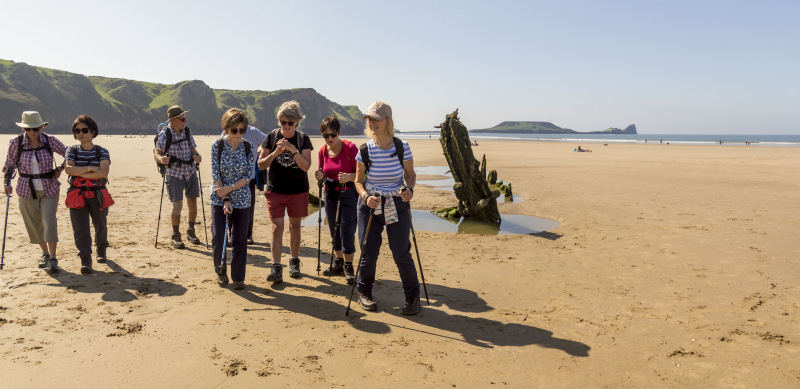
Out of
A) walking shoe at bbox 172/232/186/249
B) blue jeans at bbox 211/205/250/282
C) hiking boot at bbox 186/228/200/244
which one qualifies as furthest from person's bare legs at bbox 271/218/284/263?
hiking boot at bbox 186/228/200/244

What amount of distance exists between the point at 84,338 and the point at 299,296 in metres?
2.27

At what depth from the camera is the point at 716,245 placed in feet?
27.1

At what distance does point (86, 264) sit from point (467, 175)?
7.93m

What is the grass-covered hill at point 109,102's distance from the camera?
346 ft

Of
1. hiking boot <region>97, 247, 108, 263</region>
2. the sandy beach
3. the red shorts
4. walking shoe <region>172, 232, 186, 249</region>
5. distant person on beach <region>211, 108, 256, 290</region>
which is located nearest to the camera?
the sandy beach

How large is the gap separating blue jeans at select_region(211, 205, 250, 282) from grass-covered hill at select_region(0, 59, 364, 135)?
114 m

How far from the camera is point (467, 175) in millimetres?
10984

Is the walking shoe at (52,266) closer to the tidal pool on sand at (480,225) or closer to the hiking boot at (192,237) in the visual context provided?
the hiking boot at (192,237)

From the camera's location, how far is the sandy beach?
12.5 feet

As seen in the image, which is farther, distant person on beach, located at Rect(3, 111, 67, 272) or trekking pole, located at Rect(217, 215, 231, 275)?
distant person on beach, located at Rect(3, 111, 67, 272)

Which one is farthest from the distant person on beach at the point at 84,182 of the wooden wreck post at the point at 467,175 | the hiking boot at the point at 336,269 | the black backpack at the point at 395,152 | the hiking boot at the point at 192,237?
the wooden wreck post at the point at 467,175

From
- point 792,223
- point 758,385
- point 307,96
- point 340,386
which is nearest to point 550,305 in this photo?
point 758,385

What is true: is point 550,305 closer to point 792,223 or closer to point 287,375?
point 287,375

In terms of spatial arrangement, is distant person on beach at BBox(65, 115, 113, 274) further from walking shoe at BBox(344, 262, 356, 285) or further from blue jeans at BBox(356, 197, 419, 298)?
blue jeans at BBox(356, 197, 419, 298)
